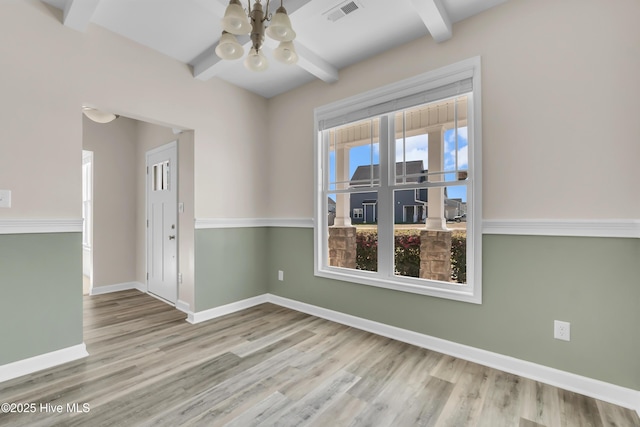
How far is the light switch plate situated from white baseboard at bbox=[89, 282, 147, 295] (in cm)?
269

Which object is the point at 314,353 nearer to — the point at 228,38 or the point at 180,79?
the point at 228,38

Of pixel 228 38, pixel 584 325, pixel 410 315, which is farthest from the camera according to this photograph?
pixel 410 315

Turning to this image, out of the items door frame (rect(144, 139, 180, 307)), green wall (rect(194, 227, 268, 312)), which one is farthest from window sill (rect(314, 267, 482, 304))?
door frame (rect(144, 139, 180, 307))

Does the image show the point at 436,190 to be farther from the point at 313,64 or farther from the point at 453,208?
the point at 313,64

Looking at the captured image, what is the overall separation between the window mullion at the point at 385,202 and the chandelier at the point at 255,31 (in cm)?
139

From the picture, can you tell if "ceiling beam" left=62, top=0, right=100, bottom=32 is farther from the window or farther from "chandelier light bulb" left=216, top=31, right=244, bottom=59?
A: the window

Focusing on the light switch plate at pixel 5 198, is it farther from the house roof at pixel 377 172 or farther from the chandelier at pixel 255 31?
the house roof at pixel 377 172

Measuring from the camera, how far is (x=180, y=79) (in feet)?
10.3

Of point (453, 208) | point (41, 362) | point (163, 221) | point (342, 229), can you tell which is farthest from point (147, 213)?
point (453, 208)

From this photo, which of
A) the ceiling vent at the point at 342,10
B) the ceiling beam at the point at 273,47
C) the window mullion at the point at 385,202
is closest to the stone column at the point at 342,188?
the window mullion at the point at 385,202

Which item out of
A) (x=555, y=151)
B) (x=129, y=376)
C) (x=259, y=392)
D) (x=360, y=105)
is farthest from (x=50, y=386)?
(x=555, y=151)

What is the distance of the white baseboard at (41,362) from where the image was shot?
2.11 metres

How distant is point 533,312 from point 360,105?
2358 millimetres

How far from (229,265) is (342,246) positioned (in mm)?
1401
